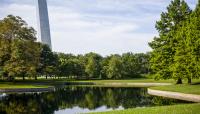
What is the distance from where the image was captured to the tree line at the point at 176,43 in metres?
67.5

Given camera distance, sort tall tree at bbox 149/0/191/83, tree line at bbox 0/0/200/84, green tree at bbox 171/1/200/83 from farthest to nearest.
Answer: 1. tall tree at bbox 149/0/191/83
2. tree line at bbox 0/0/200/84
3. green tree at bbox 171/1/200/83

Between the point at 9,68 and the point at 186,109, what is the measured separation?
Result: 64.6m

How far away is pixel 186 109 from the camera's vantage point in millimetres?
34344

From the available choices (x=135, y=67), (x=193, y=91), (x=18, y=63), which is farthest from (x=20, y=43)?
(x=135, y=67)

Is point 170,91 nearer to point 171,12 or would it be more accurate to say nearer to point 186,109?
point 171,12

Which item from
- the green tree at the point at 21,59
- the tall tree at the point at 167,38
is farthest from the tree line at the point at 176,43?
the green tree at the point at 21,59

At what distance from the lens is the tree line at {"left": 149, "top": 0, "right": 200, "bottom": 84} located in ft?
221

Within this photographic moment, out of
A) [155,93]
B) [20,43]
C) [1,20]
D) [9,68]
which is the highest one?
[1,20]

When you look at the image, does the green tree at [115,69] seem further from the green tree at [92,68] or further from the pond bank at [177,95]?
the pond bank at [177,95]

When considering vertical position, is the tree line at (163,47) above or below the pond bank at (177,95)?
above

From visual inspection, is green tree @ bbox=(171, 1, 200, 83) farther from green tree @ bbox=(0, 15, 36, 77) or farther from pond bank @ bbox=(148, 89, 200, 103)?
green tree @ bbox=(0, 15, 36, 77)

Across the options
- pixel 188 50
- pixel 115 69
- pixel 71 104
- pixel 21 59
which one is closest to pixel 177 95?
pixel 188 50

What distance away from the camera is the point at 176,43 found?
78.0 metres

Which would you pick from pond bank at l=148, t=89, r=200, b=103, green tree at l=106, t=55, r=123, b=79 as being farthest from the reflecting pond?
green tree at l=106, t=55, r=123, b=79
